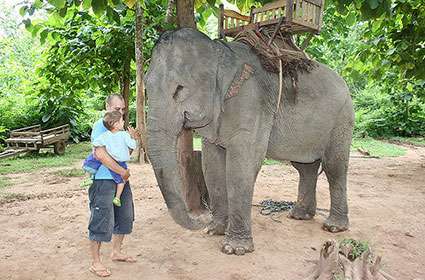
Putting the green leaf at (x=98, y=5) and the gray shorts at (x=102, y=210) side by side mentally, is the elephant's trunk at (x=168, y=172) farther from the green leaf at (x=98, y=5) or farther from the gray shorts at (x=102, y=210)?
the green leaf at (x=98, y=5)

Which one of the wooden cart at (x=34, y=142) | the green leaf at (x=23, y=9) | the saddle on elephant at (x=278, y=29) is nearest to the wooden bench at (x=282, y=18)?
the saddle on elephant at (x=278, y=29)

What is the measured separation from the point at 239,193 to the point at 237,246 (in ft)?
1.58

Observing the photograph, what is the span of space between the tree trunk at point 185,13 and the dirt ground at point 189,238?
2192mm

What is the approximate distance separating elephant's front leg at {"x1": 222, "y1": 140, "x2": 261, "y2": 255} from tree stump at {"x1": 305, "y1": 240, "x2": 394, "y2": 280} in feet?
2.95

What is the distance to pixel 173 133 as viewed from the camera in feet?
11.5

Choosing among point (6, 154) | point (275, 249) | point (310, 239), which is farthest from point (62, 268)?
point (6, 154)

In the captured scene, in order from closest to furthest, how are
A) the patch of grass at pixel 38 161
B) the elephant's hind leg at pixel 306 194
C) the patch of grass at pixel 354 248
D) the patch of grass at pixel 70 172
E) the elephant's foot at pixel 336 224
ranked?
the patch of grass at pixel 354 248, the elephant's foot at pixel 336 224, the elephant's hind leg at pixel 306 194, the patch of grass at pixel 70 172, the patch of grass at pixel 38 161

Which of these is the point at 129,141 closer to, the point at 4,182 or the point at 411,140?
the point at 4,182

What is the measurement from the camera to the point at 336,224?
4.79 meters

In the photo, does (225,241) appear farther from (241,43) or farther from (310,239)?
(241,43)

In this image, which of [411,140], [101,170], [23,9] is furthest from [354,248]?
[411,140]

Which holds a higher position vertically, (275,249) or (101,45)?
(101,45)

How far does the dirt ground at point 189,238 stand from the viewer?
3695 mm

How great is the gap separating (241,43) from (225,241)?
1858 millimetres
